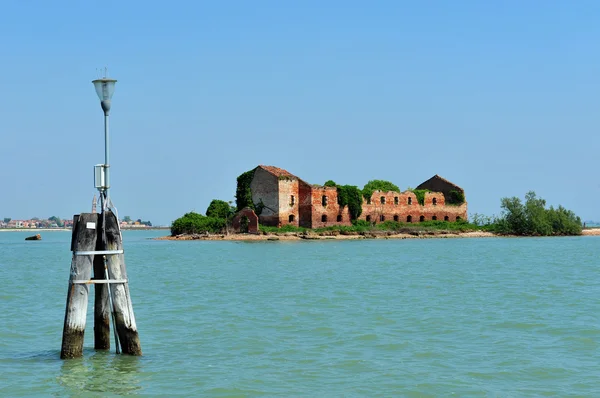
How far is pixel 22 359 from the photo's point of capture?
12.3m

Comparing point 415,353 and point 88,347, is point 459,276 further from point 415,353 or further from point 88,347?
point 88,347

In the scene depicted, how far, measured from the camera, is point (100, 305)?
12141 millimetres

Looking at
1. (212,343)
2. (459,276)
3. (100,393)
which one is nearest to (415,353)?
(212,343)

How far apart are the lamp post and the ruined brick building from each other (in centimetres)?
4741

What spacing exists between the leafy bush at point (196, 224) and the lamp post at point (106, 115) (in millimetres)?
49031

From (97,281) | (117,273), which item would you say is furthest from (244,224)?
(97,281)

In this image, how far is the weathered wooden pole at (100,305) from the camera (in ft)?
38.8

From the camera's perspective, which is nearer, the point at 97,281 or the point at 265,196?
the point at 97,281

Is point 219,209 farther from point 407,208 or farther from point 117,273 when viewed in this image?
point 117,273

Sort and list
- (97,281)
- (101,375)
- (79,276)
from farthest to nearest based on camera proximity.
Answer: (97,281) < (79,276) < (101,375)

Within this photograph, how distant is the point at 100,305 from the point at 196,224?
165ft

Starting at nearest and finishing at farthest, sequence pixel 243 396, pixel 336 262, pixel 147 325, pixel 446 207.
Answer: pixel 243 396, pixel 147 325, pixel 336 262, pixel 446 207

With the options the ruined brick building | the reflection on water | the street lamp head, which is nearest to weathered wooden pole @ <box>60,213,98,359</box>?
the reflection on water

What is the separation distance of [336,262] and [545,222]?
1674 inches
